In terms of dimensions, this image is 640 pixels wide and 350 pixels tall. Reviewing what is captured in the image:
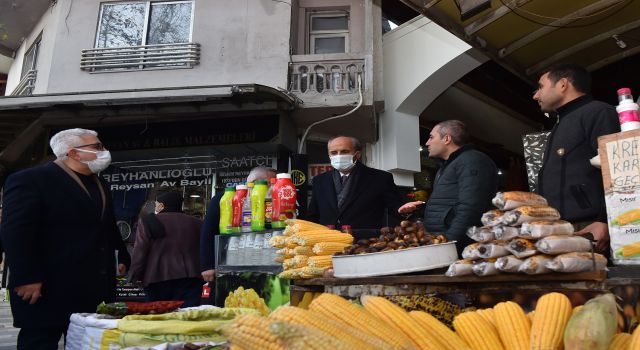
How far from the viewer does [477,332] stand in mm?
1430

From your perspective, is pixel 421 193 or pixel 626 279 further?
pixel 421 193

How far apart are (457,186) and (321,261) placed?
111 cm

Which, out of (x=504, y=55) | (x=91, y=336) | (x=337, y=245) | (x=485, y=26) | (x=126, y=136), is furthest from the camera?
(x=126, y=136)

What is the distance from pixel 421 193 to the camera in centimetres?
1073

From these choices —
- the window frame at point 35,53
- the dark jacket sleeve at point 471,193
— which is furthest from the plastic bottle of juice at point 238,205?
the window frame at point 35,53

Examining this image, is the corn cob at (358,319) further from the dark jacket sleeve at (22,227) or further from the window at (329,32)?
the window at (329,32)

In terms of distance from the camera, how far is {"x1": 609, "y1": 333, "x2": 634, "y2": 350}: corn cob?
1234 millimetres

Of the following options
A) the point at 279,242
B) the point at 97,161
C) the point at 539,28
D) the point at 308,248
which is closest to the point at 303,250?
the point at 308,248

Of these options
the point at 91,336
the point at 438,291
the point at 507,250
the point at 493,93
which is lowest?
the point at 91,336

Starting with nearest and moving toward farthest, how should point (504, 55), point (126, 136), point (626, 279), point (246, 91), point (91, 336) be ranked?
1. point (626, 279)
2. point (91, 336)
3. point (504, 55)
4. point (246, 91)
5. point (126, 136)

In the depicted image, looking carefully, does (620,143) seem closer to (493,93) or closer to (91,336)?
(91,336)

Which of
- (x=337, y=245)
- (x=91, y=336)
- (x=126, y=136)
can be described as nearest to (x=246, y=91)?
(x=126, y=136)

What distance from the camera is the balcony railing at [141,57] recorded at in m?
10.1

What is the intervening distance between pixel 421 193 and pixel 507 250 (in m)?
9.08
